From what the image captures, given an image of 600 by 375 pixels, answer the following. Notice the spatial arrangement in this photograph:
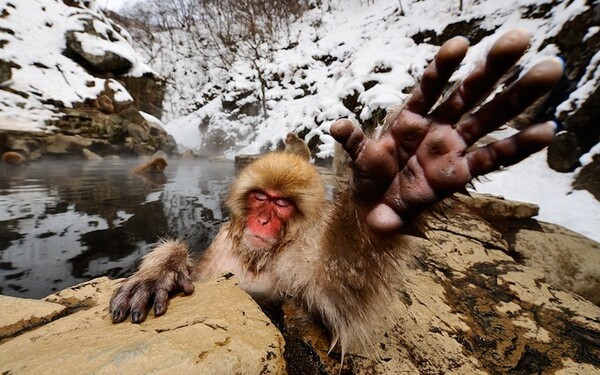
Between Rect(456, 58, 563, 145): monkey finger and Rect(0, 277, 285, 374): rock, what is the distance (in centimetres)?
93

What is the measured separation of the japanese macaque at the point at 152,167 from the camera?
805 cm

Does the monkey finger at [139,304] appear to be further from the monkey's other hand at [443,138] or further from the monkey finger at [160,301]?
the monkey's other hand at [443,138]

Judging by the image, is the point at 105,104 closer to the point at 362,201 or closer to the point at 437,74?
the point at 362,201

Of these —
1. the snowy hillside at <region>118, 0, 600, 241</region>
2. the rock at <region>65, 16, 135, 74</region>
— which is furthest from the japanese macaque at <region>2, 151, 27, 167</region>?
the snowy hillside at <region>118, 0, 600, 241</region>

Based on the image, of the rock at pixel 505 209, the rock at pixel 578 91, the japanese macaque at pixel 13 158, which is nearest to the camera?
the rock at pixel 505 209

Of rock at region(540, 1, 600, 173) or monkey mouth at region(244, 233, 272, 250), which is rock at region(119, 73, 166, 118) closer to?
monkey mouth at region(244, 233, 272, 250)

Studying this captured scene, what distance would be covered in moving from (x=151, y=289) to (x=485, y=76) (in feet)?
5.18

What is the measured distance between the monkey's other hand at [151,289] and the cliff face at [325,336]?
0.20ft

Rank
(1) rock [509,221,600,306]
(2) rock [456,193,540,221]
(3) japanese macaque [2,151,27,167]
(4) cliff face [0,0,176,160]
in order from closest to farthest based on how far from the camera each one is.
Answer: (1) rock [509,221,600,306]
(2) rock [456,193,540,221]
(3) japanese macaque [2,151,27,167]
(4) cliff face [0,0,176,160]

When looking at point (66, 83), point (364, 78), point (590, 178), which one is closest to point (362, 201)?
point (590, 178)

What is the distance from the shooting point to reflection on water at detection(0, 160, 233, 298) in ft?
8.27

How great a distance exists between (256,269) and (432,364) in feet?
3.59

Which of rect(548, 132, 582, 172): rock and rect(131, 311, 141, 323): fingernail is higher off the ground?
rect(548, 132, 582, 172): rock

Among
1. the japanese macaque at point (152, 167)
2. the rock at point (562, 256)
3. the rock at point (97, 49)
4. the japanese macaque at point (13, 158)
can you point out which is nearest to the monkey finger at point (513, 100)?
the rock at point (562, 256)
